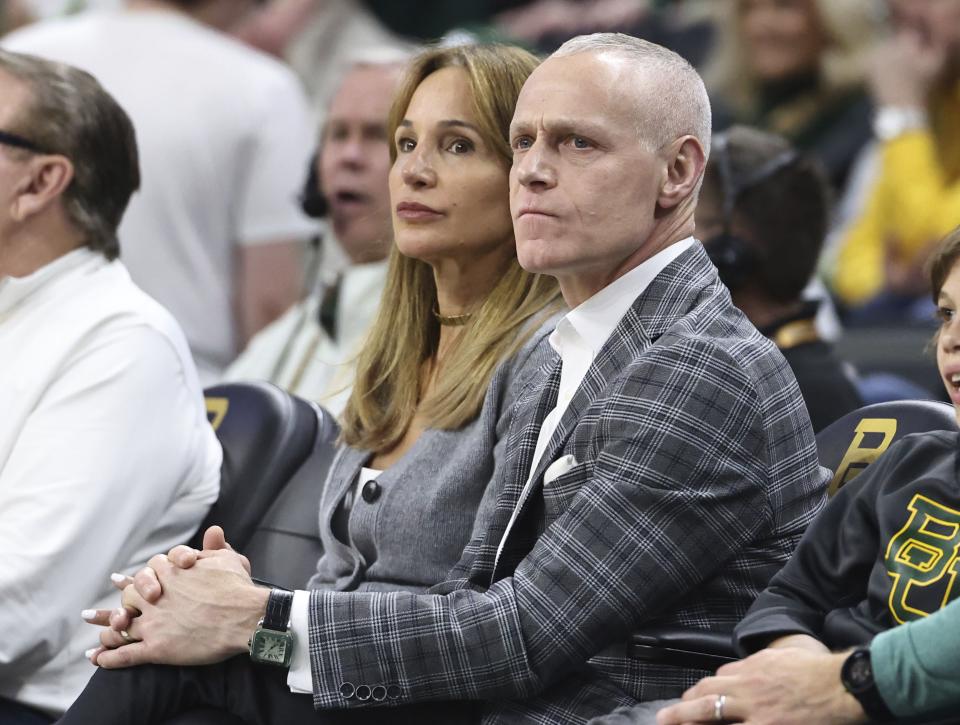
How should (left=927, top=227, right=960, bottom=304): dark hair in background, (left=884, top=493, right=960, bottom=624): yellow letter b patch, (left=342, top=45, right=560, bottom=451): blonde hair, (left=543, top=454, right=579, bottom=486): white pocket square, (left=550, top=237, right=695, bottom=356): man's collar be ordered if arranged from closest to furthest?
(left=884, top=493, right=960, bottom=624): yellow letter b patch, (left=927, top=227, right=960, bottom=304): dark hair in background, (left=543, top=454, right=579, bottom=486): white pocket square, (left=550, top=237, right=695, bottom=356): man's collar, (left=342, top=45, right=560, bottom=451): blonde hair

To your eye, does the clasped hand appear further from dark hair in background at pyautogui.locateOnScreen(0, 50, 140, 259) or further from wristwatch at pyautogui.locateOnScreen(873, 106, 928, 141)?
wristwatch at pyautogui.locateOnScreen(873, 106, 928, 141)

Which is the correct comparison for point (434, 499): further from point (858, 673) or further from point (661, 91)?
point (858, 673)

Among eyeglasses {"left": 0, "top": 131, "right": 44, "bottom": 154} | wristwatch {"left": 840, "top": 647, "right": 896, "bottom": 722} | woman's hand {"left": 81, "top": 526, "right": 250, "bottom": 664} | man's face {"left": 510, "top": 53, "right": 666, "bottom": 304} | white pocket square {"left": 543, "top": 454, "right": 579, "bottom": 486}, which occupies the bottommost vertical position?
woman's hand {"left": 81, "top": 526, "right": 250, "bottom": 664}

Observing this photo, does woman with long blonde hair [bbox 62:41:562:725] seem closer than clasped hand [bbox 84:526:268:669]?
No

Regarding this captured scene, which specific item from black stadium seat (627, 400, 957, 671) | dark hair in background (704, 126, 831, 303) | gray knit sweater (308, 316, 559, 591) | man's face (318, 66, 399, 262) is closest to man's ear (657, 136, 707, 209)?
gray knit sweater (308, 316, 559, 591)

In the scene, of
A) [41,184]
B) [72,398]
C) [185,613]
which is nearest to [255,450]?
[72,398]

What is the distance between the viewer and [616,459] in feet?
7.07

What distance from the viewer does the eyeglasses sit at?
10.0ft

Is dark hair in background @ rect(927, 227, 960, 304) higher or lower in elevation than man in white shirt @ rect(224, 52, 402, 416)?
higher

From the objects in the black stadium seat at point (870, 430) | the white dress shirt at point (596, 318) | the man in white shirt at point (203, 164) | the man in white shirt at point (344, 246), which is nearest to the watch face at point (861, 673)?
the black stadium seat at point (870, 430)

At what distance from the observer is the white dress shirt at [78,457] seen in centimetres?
271

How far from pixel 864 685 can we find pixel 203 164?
322cm

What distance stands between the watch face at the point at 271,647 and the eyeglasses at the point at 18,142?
121cm

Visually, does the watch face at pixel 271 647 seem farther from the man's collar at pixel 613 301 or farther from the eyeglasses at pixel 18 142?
the eyeglasses at pixel 18 142
